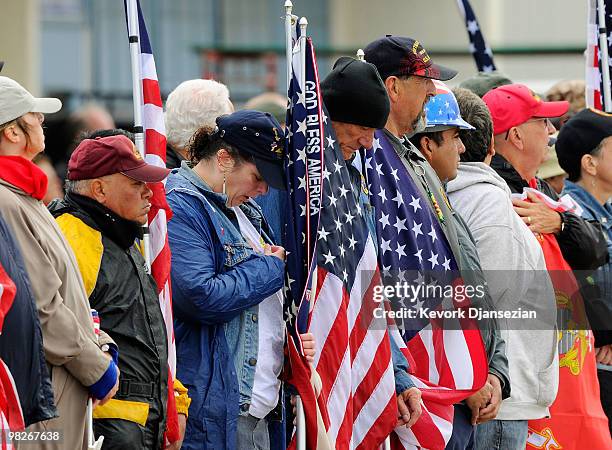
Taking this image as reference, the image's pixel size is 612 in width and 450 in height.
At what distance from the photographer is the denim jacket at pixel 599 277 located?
7668 mm

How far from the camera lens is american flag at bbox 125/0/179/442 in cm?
530

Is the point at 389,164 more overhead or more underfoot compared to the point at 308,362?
more overhead

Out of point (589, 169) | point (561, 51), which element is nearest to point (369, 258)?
point (589, 169)

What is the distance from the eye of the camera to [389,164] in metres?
6.39

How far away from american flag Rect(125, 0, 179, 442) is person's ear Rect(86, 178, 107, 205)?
0.67ft

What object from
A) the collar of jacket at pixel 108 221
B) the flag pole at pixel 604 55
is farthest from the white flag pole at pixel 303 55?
the flag pole at pixel 604 55

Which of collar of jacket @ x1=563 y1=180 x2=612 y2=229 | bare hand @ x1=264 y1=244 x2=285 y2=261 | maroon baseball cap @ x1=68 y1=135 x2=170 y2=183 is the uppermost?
maroon baseball cap @ x1=68 y1=135 x2=170 y2=183

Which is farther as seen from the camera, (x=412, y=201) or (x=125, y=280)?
(x=412, y=201)

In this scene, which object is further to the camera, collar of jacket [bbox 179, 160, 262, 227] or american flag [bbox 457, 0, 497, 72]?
american flag [bbox 457, 0, 497, 72]

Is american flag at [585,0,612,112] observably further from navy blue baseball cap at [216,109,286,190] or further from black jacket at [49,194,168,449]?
black jacket at [49,194,168,449]

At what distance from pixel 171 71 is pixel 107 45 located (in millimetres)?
1420

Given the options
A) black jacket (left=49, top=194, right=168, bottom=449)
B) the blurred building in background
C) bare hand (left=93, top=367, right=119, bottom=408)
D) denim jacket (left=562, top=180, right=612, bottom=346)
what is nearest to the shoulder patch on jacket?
black jacket (left=49, top=194, right=168, bottom=449)

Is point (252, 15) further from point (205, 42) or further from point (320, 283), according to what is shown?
point (320, 283)

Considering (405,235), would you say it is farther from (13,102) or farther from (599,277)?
(13,102)
